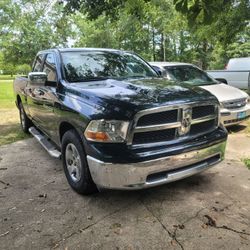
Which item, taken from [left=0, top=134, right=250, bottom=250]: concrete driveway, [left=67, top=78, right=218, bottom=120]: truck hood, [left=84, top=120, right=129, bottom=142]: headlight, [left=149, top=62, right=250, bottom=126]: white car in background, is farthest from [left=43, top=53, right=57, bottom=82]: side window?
[left=149, top=62, right=250, bottom=126]: white car in background

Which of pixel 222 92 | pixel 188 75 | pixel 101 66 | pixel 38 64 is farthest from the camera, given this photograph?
pixel 188 75

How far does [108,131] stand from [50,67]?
89.4 inches

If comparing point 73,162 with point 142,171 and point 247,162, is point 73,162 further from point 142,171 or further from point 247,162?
point 247,162

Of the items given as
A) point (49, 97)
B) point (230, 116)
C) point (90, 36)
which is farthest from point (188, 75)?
point (90, 36)

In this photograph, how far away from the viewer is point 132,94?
359cm

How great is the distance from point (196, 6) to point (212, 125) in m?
1.42

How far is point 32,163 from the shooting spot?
17.5 ft

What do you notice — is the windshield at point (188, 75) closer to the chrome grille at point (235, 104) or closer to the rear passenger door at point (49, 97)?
the chrome grille at point (235, 104)

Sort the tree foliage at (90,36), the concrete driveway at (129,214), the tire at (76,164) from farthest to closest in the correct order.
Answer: the tree foliage at (90,36)
the tire at (76,164)
the concrete driveway at (129,214)

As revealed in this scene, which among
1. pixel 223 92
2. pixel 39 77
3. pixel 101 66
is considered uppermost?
pixel 101 66

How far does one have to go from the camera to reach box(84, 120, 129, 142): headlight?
3.22 metres

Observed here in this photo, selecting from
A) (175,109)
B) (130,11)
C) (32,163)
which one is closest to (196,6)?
(175,109)

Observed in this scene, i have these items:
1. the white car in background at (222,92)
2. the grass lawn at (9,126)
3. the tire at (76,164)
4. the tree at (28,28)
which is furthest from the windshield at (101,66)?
the tree at (28,28)

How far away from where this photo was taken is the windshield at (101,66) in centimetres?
452
